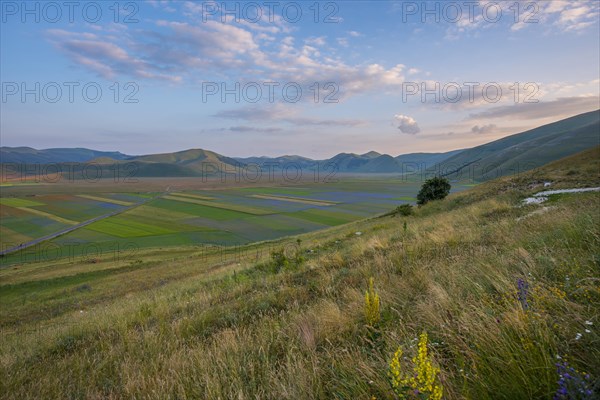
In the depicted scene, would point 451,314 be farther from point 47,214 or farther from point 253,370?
point 47,214

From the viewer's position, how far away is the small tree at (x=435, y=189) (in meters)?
36.9

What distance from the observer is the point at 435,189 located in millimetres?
37156

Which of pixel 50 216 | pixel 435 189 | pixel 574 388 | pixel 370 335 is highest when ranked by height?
pixel 435 189

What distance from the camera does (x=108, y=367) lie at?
174 inches

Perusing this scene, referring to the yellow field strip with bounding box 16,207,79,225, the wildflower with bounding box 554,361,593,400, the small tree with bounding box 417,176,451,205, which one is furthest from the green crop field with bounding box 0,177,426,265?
the wildflower with bounding box 554,361,593,400

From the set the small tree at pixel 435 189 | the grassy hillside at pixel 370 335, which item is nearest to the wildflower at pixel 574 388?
the grassy hillside at pixel 370 335

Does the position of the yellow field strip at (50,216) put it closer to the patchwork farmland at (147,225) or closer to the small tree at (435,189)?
the patchwork farmland at (147,225)

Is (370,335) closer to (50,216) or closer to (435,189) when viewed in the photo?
(435,189)

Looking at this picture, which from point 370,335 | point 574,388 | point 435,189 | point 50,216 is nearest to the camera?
point 574,388

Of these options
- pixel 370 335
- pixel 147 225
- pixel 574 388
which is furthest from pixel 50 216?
pixel 574 388

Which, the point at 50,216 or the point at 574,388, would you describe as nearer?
the point at 574,388

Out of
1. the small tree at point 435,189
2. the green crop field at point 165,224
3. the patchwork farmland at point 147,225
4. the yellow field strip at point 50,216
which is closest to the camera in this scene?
the small tree at point 435,189

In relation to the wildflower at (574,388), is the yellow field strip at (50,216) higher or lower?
lower

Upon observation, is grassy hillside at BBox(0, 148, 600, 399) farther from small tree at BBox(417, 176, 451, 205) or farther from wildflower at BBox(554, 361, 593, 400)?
small tree at BBox(417, 176, 451, 205)
